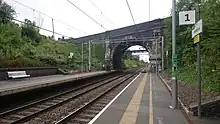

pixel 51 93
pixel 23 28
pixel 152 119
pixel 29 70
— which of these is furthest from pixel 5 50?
pixel 152 119

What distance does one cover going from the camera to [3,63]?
2528 centimetres

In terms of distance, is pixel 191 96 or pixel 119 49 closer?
pixel 191 96

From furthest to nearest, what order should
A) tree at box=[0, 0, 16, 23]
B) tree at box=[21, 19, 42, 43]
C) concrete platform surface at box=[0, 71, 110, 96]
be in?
tree at box=[21, 19, 42, 43], tree at box=[0, 0, 16, 23], concrete platform surface at box=[0, 71, 110, 96]

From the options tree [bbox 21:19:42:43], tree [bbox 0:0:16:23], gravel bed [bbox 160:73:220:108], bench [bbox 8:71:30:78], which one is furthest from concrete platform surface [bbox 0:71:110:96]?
tree [bbox 21:19:42:43]

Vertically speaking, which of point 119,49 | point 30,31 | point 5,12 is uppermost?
point 5,12

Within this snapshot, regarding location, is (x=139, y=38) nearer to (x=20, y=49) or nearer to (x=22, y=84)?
(x=20, y=49)

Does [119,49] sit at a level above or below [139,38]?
below

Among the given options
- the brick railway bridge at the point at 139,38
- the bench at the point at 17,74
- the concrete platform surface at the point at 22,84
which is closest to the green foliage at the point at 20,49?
the bench at the point at 17,74

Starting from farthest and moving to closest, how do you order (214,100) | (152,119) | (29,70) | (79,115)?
(29,70)
(79,115)
(152,119)
(214,100)

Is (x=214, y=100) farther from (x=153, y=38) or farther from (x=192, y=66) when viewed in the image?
(x=153, y=38)

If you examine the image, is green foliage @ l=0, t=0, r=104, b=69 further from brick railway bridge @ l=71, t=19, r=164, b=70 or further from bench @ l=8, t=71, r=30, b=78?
brick railway bridge @ l=71, t=19, r=164, b=70

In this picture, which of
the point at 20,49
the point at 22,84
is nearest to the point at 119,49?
the point at 20,49

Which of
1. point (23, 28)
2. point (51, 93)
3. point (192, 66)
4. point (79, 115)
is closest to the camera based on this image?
point (79, 115)

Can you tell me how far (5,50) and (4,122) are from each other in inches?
837
